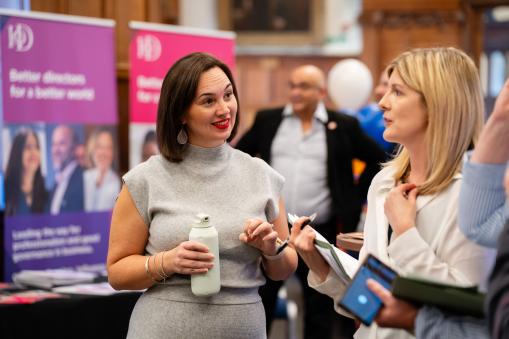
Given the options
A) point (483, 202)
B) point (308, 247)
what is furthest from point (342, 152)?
point (483, 202)

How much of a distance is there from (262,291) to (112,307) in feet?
3.44

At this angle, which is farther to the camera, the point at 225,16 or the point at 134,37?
the point at 225,16

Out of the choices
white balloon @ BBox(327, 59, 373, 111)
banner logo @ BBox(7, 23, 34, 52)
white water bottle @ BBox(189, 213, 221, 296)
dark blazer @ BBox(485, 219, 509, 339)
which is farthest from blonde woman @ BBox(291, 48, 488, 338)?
white balloon @ BBox(327, 59, 373, 111)

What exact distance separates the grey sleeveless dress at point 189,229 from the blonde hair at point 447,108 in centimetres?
56

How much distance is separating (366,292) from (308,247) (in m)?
0.38

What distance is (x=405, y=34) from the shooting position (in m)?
9.95

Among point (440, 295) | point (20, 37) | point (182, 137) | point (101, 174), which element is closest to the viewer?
point (440, 295)

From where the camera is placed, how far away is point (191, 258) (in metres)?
1.96

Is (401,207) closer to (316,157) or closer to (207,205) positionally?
(207,205)

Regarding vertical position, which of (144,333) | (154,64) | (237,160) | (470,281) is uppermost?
(154,64)

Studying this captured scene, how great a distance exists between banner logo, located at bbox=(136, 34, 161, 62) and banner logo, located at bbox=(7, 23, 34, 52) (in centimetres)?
79

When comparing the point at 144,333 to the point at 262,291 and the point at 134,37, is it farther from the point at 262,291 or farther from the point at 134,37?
the point at 134,37

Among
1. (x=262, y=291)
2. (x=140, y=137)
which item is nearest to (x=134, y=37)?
(x=140, y=137)

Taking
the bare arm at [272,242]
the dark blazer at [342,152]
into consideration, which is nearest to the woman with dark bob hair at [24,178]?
the dark blazer at [342,152]
